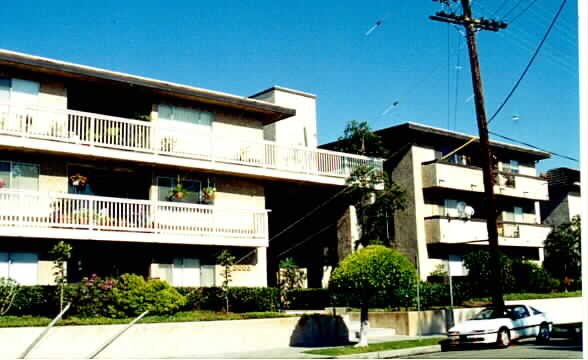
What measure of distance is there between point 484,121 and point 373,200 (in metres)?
7.33

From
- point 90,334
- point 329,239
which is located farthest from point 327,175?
point 90,334

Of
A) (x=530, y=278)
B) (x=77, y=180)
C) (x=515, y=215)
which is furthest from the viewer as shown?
(x=515, y=215)

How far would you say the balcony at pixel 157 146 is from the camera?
20500 millimetres

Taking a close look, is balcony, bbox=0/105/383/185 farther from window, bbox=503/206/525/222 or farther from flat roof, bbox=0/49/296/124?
window, bbox=503/206/525/222

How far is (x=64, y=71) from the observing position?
21.4 meters

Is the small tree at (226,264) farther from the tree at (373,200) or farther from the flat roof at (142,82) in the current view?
the tree at (373,200)

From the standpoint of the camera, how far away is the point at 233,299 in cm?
2275

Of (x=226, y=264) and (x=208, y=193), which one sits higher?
(x=208, y=193)

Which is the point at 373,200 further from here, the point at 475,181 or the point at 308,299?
the point at 475,181

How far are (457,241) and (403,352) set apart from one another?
46.2 feet

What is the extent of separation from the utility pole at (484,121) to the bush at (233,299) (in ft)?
25.1

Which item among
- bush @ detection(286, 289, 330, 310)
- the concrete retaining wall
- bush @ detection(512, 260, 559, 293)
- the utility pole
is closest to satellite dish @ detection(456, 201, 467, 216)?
bush @ detection(512, 260, 559, 293)

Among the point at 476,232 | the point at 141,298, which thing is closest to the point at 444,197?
the point at 476,232

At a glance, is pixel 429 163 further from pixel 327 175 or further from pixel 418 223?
pixel 327 175
